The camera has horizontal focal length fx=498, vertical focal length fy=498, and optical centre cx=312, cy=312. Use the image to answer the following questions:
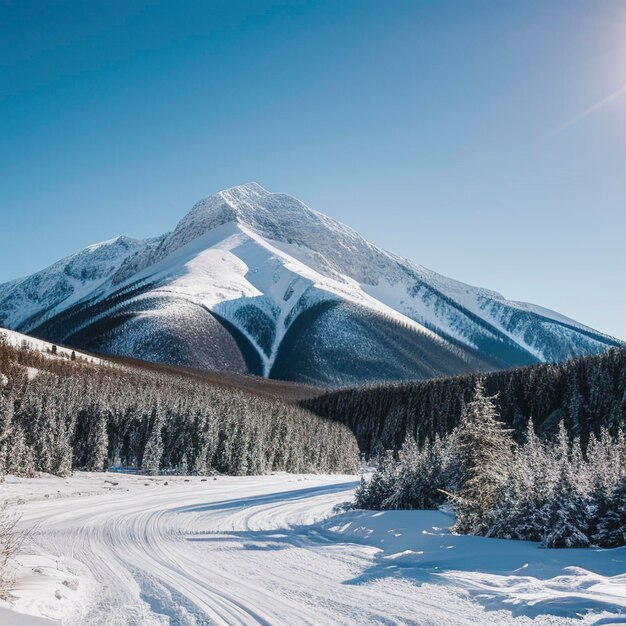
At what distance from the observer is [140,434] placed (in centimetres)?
6831

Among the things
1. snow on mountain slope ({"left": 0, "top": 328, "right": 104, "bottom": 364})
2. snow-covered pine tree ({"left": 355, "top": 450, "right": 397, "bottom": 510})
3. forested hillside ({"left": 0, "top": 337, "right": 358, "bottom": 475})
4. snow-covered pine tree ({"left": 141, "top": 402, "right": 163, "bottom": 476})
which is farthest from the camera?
snow on mountain slope ({"left": 0, "top": 328, "right": 104, "bottom": 364})

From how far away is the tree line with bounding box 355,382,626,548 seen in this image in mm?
14805

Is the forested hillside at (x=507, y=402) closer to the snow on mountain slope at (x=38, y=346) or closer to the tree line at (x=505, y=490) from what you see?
the tree line at (x=505, y=490)

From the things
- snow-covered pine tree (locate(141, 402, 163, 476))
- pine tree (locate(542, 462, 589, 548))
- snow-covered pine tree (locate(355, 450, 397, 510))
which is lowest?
snow-covered pine tree (locate(141, 402, 163, 476))

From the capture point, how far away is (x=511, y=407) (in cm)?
9562

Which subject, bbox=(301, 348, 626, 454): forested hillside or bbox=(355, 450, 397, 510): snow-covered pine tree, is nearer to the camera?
bbox=(355, 450, 397, 510): snow-covered pine tree

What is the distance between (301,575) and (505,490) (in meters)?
8.60

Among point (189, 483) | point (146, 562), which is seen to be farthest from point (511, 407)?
point (146, 562)

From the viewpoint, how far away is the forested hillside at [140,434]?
46.8 metres

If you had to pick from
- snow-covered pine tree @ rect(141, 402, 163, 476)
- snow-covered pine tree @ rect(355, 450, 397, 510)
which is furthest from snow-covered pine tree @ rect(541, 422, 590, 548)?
snow-covered pine tree @ rect(141, 402, 163, 476)

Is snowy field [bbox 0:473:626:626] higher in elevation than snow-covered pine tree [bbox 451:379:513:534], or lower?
lower

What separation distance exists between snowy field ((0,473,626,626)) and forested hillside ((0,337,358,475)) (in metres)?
26.8

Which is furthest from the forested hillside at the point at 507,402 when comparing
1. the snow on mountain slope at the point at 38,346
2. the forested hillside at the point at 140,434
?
the snow on mountain slope at the point at 38,346

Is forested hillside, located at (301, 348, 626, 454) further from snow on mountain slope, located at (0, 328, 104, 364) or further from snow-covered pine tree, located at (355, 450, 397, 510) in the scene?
snow on mountain slope, located at (0, 328, 104, 364)
